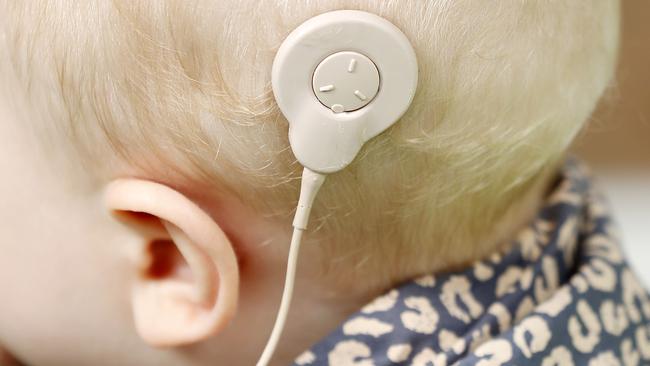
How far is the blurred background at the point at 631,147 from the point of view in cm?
140

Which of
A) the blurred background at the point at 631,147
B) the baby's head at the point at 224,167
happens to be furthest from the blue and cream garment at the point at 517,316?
the blurred background at the point at 631,147

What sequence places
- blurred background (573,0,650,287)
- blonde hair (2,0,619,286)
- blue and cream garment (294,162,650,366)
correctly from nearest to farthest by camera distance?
blonde hair (2,0,619,286)
blue and cream garment (294,162,650,366)
blurred background (573,0,650,287)

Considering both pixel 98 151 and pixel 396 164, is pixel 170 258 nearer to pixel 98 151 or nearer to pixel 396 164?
pixel 98 151

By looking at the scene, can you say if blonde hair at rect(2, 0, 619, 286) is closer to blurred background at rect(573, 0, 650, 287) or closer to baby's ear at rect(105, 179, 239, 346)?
baby's ear at rect(105, 179, 239, 346)

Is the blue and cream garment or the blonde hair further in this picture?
the blue and cream garment

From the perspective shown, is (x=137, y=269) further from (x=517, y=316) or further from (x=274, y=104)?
(x=517, y=316)

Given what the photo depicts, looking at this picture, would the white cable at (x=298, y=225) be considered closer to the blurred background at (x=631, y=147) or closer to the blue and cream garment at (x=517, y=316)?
the blue and cream garment at (x=517, y=316)

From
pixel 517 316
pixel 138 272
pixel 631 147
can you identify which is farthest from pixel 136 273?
pixel 631 147

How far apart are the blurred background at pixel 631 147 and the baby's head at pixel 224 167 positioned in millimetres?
657

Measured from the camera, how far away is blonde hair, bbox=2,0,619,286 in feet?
2.06

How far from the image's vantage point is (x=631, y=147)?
5.01ft

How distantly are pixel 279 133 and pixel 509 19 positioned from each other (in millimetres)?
186

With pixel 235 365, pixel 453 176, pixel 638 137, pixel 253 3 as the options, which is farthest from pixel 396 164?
pixel 638 137

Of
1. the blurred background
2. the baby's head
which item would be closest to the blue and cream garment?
the baby's head
